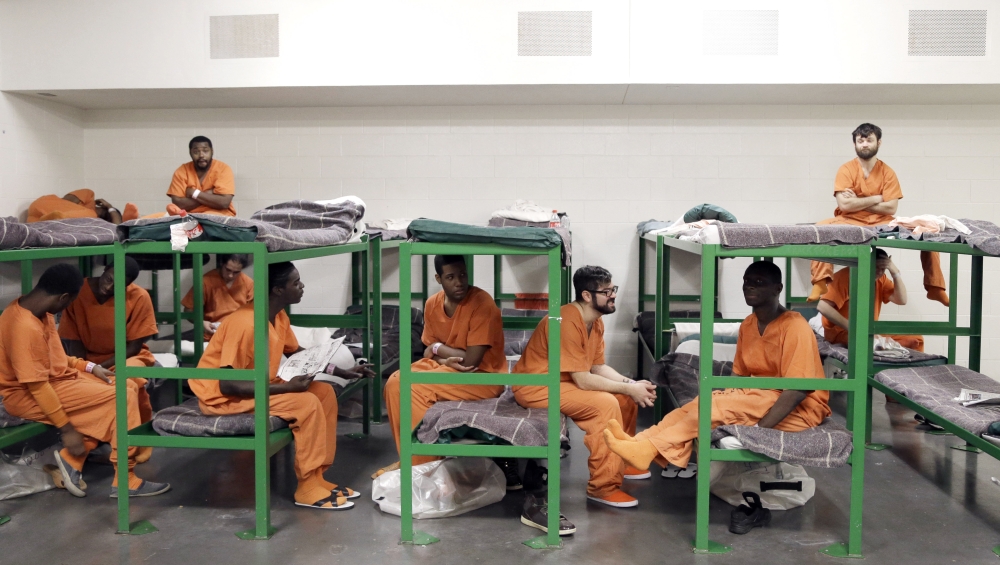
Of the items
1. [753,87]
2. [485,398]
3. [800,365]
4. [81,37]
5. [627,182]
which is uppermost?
[81,37]

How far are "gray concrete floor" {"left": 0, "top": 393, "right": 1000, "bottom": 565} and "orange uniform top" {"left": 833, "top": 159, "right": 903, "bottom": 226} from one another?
1867 millimetres

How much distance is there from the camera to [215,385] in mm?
3680

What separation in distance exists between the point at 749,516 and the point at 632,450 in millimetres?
642

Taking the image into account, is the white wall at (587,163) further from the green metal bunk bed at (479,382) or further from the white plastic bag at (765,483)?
the green metal bunk bed at (479,382)

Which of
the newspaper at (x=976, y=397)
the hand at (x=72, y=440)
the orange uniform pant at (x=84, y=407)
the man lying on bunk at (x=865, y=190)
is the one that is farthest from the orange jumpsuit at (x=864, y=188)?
the hand at (x=72, y=440)

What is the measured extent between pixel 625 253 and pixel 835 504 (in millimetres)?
3480

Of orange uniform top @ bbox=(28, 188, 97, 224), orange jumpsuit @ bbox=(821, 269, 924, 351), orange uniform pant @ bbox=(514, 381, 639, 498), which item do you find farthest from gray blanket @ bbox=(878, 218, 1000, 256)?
orange uniform top @ bbox=(28, 188, 97, 224)

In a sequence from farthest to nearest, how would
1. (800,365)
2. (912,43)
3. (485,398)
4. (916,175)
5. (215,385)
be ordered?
(916,175) → (912,43) → (485,398) → (215,385) → (800,365)

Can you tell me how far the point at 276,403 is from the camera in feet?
12.1

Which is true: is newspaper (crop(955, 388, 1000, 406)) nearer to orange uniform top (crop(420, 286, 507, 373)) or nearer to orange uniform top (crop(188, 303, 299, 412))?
orange uniform top (crop(420, 286, 507, 373))

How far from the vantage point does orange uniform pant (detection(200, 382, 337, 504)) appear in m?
3.66

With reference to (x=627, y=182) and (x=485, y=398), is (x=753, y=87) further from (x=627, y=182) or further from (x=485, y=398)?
(x=485, y=398)

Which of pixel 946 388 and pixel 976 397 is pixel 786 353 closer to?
pixel 976 397

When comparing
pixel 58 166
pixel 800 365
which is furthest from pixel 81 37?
pixel 800 365
